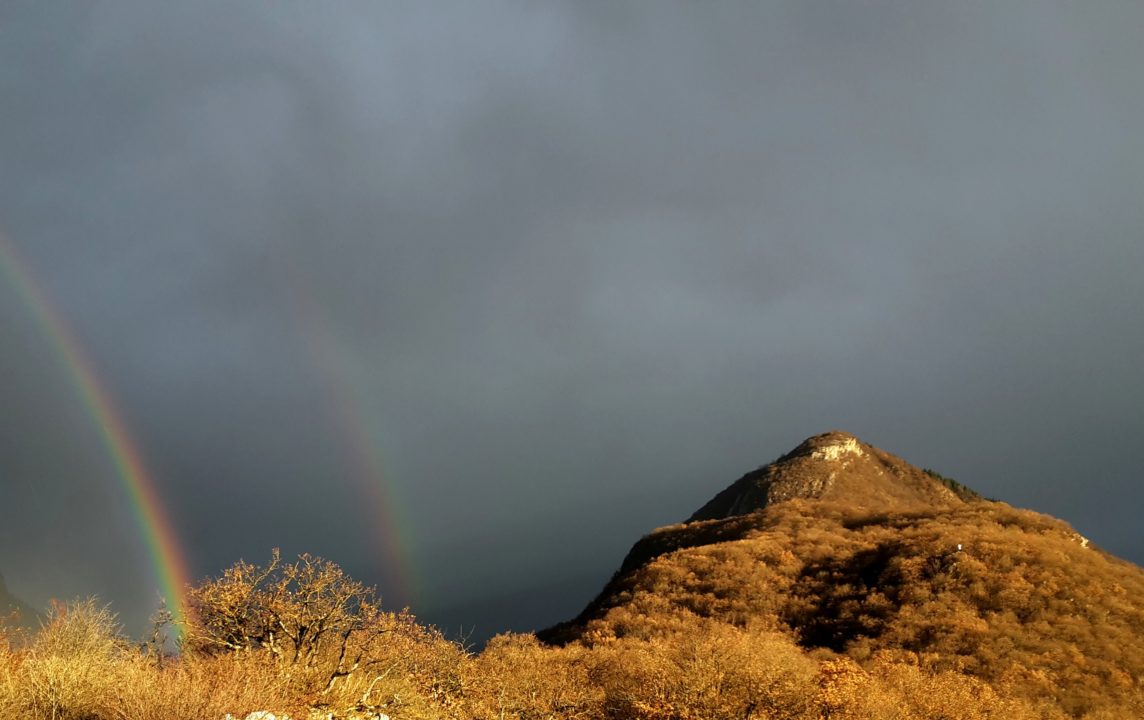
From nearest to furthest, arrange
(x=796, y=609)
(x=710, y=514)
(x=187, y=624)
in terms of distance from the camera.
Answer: (x=187, y=624), (x=796, y=609), (x=710, y=514)

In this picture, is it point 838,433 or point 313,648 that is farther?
point 838,433

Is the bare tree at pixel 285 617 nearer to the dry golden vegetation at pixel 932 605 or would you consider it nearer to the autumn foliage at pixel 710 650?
the autumn foliage at pixel 710 650

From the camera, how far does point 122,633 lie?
1255 inches

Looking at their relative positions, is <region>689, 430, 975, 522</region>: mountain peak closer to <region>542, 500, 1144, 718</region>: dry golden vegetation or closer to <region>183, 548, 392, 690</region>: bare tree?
<region>542, 500, 1144, 718</region>: dry golden vegetation

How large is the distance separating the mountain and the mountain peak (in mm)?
36703

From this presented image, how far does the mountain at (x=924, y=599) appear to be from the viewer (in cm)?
3984

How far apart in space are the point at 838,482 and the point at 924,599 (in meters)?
73.6

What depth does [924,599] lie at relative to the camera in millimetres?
49406

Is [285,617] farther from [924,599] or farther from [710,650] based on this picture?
[924,599]

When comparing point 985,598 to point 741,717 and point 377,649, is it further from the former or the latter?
point 377,649

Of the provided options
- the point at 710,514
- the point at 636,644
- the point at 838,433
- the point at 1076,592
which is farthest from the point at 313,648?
the point at 838,433

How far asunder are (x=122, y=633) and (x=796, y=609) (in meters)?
45.4

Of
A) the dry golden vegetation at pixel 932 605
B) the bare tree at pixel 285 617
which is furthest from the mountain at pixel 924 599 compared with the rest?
the bare tree at pixel 285 617

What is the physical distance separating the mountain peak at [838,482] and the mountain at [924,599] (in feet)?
120
